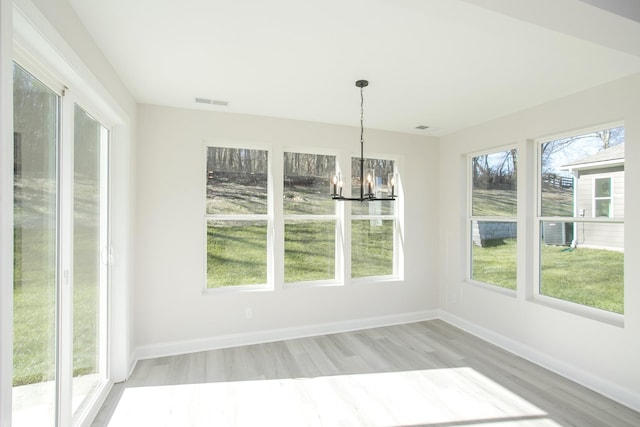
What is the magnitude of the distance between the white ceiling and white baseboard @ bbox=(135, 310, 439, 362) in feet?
8.26

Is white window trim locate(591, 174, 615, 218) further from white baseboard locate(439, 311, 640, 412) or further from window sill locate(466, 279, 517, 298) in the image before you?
white baseboard locate(439, 311, 640, 412)

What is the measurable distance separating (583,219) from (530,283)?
33.0 inches

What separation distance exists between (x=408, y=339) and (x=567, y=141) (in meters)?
2.69

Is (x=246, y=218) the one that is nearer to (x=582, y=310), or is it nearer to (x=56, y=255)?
(x=56, y=255)

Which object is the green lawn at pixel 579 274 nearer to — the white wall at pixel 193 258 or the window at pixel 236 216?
the white wall at pixel 193 258

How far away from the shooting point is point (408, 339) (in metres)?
3.73

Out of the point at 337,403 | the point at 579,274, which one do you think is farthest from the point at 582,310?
the point at 337,403

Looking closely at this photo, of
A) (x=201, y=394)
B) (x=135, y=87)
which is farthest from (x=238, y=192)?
(x=201, y=394)

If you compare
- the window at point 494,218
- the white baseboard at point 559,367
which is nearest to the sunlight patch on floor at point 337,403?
the white baseboard at point 559,367

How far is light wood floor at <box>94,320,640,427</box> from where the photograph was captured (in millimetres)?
2307

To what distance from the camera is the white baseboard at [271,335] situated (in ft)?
10.7

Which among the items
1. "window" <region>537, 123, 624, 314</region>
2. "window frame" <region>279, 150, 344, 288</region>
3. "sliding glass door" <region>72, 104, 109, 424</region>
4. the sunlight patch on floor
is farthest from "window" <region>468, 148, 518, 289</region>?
"sliding glass door" <region>72, 104, 109, 424</region>

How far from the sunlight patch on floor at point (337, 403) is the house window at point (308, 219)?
1.36 metres

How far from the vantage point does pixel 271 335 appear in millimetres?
3648
